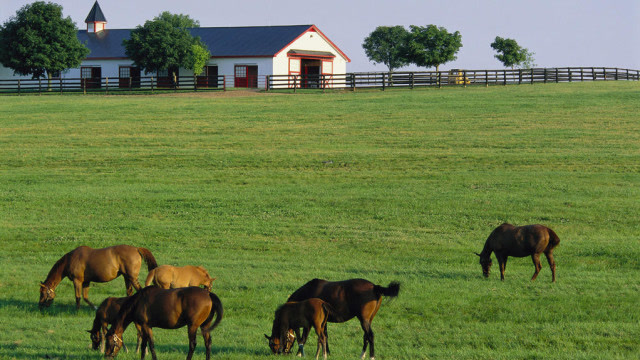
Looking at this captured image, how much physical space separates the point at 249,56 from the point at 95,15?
86.7 feet

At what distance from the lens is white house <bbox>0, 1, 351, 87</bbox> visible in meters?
68.1

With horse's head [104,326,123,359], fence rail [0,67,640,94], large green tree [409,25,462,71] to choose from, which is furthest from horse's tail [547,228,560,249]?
large green tree [409,25,462,71]

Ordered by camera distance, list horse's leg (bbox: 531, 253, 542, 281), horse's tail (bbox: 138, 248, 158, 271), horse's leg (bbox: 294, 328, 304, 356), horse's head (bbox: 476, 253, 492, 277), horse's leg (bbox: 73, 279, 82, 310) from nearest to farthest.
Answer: horse's leg (bbox: 294, 328, 304, 356) < horse's tail (bbox: 138, 248, 158, 271) < horse's leg (bbox: 73, 279, 82, 310) < horse's leg (bbox: 531, 253, 542, 281) < horse's head (bbox: 476, 253, 492, 277)

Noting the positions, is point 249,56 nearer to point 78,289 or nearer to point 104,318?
point 78,289

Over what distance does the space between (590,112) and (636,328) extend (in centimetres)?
3185

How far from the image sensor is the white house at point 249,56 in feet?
223

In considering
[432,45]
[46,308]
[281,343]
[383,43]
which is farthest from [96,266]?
[383,43]

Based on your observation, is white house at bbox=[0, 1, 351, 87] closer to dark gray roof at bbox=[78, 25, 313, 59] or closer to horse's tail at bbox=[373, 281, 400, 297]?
dark gray roof at bbox=[78, 25, 313, 59]

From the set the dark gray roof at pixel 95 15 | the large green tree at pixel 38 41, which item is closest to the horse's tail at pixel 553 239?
the large green tree at pixel 38 41

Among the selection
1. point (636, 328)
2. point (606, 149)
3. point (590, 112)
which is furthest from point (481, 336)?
point (590, 112)

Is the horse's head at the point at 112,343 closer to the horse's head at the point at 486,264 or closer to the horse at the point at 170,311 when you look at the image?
the horse at the point at 170,311

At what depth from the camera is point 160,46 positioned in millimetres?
65562

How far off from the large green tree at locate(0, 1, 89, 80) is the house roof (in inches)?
173

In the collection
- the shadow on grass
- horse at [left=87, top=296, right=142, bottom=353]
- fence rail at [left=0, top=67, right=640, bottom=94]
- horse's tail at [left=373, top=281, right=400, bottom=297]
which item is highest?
fence rail at [left=0, top=67, right=640, bottom=94]
